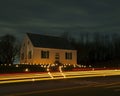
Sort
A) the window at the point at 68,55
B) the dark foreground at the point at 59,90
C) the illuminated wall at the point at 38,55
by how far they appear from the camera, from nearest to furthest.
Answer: the dark foreground at the point at 59,90
the illuminated wall at the point at 38,55
the window at the point at 68,55

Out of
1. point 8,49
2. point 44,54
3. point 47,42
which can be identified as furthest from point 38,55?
point 8,49

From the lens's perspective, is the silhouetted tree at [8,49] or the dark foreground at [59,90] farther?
the silhouetted tree at [8,49]

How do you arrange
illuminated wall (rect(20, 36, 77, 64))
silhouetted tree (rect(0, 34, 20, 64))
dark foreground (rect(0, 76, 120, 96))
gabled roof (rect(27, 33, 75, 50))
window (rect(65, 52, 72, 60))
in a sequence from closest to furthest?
dark foreground (rect(0, 76, 120, 96)) < illuminated wall (rect(20, 36, 77, 64)) < gabled roof (rect(27, 33, 75, 50)) < window (rect(65, 52, 72, 60)) < silhouetted tree (rect(0, 34, 20, 64))

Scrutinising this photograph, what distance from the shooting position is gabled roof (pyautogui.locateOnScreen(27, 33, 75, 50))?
52456 millimetres

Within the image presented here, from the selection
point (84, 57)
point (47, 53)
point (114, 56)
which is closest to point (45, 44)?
point (47, 53)

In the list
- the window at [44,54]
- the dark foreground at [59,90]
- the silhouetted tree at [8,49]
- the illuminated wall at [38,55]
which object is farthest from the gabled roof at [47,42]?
the dark foreground at [59,90]

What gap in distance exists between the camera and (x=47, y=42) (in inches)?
2132

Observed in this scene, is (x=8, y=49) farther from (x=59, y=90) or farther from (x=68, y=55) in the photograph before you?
(x=59, y=90)

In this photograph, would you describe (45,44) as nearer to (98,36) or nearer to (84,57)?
(84,57)

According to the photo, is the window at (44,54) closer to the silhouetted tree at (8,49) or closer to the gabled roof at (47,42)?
the gabled roof at (47,42)

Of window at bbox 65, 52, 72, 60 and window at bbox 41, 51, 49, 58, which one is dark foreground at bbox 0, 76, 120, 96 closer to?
window at bbox 41, 51, 49, 58

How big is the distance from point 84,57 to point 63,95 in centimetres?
6863

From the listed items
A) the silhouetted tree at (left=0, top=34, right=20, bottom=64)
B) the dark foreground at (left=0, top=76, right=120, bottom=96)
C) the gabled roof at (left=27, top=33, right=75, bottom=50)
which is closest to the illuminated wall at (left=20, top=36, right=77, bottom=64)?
the gabled roof at (left=27, top=33, right=75, bottom=50)

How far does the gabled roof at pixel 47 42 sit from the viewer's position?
5246 centimetres
